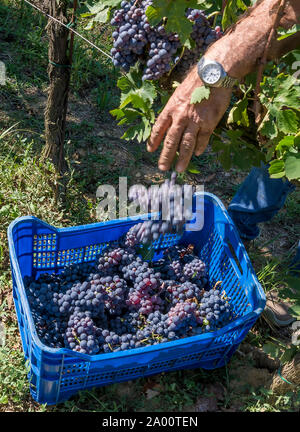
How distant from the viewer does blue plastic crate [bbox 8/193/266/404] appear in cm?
204

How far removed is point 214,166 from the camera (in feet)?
11.8

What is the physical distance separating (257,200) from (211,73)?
1.15 m

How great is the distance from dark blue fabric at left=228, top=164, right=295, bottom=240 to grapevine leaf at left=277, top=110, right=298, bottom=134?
0.88m

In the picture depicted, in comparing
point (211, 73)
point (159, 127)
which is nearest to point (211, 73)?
point (211, 73)

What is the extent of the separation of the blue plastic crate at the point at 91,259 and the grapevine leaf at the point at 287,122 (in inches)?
30.7

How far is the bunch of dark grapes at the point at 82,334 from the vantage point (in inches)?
85.0

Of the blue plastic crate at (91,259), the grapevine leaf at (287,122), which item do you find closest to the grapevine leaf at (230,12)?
the grapevine leaf at (287,122)

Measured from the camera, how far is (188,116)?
72.1 inches

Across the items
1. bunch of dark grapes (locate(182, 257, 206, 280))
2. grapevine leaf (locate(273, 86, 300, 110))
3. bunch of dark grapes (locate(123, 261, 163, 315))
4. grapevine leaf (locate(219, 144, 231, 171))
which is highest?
grapevine leaf (locate(273, 86, 300, 110))

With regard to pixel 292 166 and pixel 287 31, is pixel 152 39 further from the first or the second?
pixel 292 166

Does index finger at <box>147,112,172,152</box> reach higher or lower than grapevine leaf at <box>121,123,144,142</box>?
higher

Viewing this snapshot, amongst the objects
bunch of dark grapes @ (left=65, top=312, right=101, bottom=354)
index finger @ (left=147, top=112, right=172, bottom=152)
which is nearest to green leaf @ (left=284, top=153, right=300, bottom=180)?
index finger @ (left=147, top=112, right=172, bottom=152)

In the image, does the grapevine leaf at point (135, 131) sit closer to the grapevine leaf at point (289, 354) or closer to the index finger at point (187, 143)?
the index finger at point (187, 143)

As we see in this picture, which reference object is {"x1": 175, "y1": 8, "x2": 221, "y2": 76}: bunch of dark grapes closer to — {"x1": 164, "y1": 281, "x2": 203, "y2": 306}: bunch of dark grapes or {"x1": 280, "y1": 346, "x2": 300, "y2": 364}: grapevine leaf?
{"x1": 164, "y1": 281, "x2": 203, "y2": 306}: bunch of dark grapes
